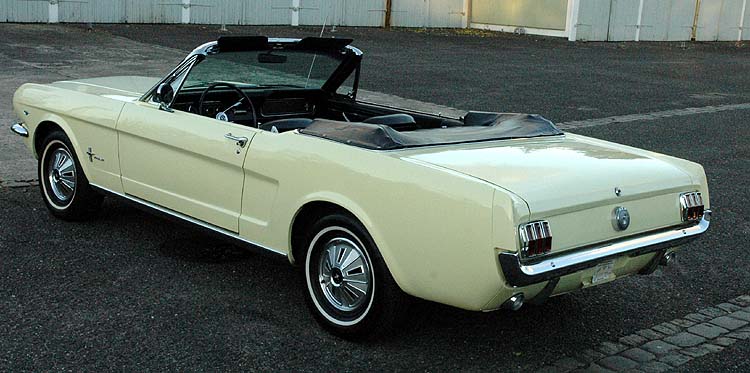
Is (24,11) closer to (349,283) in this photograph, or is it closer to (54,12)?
(54,12)

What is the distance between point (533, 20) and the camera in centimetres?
2828

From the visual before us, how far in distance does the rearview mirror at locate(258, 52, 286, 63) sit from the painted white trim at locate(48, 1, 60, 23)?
1626 cm

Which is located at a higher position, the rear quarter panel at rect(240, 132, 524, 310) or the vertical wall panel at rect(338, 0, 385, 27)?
the vertical wall panel at rect(338, 0, 385, 27)

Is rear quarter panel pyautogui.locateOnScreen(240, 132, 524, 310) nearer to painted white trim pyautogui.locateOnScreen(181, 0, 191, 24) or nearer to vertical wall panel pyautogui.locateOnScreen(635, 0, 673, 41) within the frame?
painted white trim pyautogui.locateOnScreen(181, 0, 191, 24)

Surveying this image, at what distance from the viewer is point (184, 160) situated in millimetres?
5301

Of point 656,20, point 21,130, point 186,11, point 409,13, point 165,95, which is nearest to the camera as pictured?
point 165,95

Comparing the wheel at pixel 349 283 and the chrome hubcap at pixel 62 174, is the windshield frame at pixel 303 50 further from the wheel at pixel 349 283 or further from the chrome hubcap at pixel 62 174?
the wheel at pixel 349 283

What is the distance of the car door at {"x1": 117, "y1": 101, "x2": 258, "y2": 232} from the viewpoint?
504cm

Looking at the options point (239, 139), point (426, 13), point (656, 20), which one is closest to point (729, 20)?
point (656, 20)

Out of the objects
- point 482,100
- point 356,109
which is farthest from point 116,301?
point 482,100

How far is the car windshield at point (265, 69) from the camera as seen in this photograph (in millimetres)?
5566

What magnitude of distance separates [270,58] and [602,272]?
2478 millimetres

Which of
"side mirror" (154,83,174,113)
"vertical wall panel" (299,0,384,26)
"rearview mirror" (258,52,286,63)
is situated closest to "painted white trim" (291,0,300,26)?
"vertical wall panel" (299,0,384,26)

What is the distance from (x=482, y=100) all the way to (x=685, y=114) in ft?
9.81
